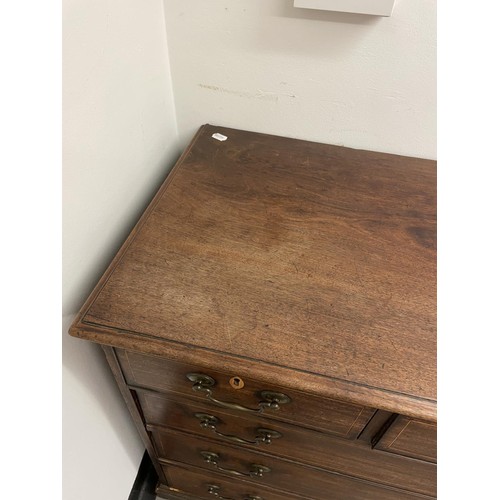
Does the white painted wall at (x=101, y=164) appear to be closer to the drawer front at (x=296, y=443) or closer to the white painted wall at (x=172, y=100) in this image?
the white painted wall at (x=172, y=100)

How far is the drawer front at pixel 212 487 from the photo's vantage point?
920 mm

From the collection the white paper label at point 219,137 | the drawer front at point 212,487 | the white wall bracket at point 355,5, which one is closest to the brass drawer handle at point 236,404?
the drawer front at point 212,487

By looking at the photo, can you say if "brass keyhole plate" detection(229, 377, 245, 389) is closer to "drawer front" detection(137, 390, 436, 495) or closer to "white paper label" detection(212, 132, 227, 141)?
"drawer front" detection(137, 390, 436, 495)

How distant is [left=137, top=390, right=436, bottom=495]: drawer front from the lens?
0.66 metres

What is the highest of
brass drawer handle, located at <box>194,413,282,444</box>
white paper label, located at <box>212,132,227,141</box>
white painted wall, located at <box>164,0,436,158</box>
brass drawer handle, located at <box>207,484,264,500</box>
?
white painted wall, located at <box>164,0,436,158</box>

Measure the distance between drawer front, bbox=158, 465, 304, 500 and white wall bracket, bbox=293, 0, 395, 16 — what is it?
1.02 metres

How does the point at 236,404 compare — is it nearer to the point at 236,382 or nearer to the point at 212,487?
the point at 236,382

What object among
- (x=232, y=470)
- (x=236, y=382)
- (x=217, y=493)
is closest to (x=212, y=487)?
(x=217, y=493)

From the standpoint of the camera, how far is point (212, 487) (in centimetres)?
98

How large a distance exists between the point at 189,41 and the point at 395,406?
78cm

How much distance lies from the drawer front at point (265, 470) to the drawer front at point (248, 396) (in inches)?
8.3

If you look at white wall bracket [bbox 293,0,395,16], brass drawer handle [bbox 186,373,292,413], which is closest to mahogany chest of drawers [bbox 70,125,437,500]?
brass drawer handle [bbox 186,373,292,413]

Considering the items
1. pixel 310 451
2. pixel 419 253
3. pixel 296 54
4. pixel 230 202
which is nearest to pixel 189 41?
pixel 296 54
